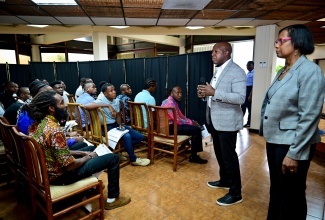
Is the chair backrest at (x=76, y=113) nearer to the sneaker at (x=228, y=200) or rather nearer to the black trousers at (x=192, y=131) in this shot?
the black trousers at (x=192, y=131)

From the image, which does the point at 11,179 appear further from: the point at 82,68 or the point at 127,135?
the point at 82,68

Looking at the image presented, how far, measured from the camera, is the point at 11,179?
2674 mm

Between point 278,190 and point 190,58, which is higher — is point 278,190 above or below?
below

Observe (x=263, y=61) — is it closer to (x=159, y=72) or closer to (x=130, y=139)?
(x=159, y=72)

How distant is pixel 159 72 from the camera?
5.11 metres

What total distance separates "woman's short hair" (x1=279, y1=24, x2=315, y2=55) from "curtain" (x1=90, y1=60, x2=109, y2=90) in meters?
5.51

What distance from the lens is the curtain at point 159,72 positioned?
499 cm

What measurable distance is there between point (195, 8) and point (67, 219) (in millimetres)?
3416

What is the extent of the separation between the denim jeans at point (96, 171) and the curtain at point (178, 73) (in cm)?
277

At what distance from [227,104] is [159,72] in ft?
11.0

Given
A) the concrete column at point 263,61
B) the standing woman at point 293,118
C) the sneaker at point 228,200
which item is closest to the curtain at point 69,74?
the concrete column at point 263,61

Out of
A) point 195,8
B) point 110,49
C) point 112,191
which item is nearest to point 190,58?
point 195,8

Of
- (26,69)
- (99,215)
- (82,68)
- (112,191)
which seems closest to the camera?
(99,215)

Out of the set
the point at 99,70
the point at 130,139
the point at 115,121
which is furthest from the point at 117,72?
the point at 130,139
